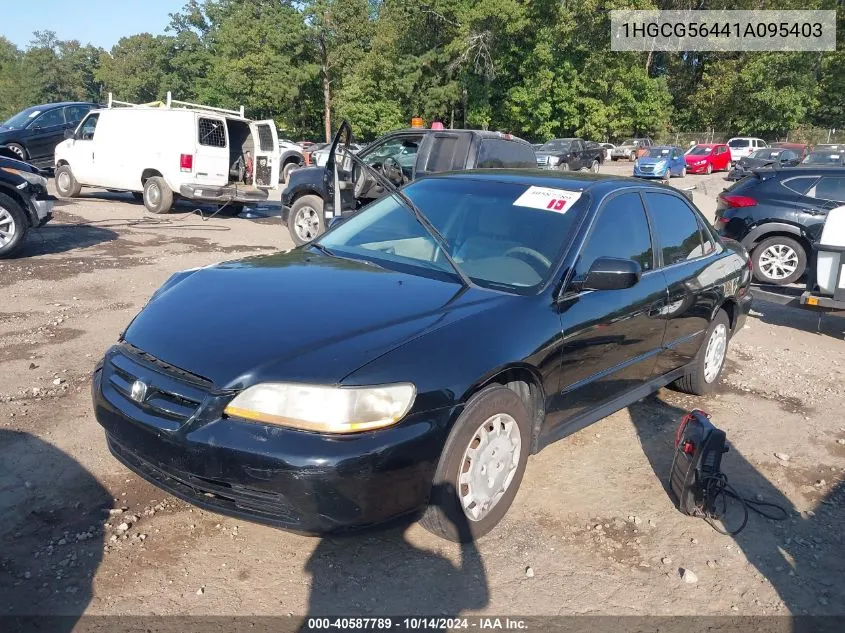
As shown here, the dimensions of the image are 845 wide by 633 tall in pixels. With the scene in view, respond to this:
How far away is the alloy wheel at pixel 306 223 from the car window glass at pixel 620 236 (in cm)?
719

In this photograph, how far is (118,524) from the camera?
313cm

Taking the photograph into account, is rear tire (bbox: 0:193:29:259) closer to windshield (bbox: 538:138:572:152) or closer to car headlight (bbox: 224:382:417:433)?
car headlight (bbox: 224:382:417:433)

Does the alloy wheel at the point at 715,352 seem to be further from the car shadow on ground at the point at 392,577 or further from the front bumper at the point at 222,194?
the front bumper at the point at 222,194

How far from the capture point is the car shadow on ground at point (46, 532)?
8.59 feet

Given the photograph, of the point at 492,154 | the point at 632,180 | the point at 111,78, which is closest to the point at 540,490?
the point at 632,180

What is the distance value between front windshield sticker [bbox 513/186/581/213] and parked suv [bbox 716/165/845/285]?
7.05 m

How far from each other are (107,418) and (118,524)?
51 cm

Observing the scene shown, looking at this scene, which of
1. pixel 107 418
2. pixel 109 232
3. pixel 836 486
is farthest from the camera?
pixel 109 232

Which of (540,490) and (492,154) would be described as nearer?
(540,490)

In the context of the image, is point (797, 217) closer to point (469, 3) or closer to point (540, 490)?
point (540, 490)

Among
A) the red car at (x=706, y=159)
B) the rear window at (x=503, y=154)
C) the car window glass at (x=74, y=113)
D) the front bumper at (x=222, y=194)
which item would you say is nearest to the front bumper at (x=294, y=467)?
the rear window at (x=503, y=154)

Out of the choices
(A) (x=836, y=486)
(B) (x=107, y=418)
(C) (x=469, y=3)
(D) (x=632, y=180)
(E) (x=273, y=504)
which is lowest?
(A) (x=836, y=486)

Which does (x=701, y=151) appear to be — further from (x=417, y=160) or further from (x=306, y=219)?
(x=306, y=219)

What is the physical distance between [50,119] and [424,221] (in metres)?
17.4
